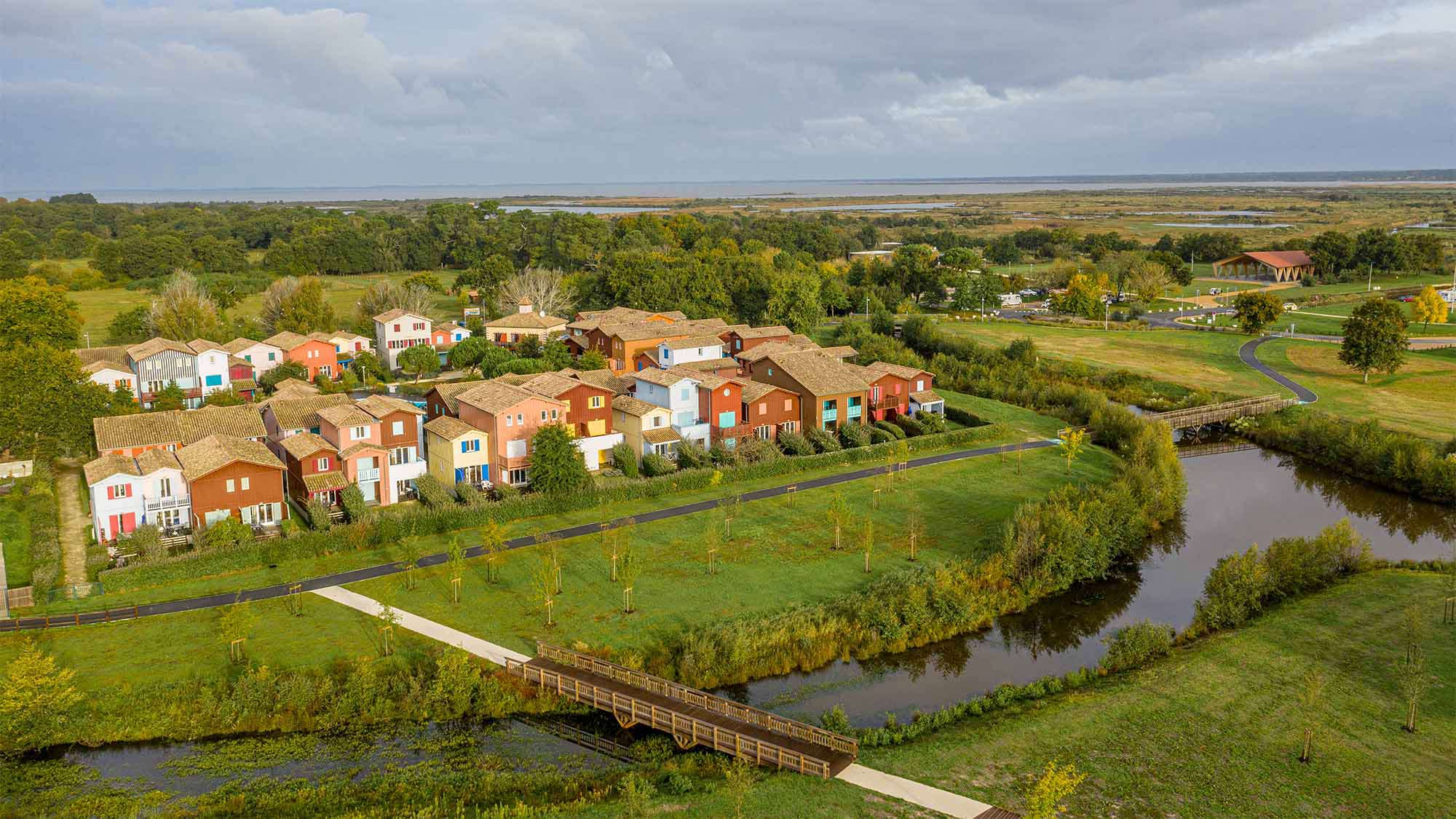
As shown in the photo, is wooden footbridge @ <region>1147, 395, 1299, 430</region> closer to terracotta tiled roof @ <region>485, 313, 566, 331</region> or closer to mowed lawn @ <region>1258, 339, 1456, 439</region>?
mowed lawn @ <region>1258, 339, 1456, 439</region>

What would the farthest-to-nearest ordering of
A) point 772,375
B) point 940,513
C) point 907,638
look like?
point 772,375
point 940,513
point 907,638

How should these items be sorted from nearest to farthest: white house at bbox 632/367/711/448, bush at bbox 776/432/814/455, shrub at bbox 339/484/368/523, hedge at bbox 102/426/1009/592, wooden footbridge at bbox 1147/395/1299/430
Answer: hedge at bbox 102/426/1009/592, shrub at bbox 339/484/368/523, white house at bbox 632/367/711/448, bush at bbox 776/432/814/455, wooden footbridge at bbox 1147/395/1299/430

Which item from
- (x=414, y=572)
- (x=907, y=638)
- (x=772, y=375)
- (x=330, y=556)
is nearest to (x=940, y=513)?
(x=907, y=638)

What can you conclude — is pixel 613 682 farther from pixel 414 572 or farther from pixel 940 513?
pixel 940 513

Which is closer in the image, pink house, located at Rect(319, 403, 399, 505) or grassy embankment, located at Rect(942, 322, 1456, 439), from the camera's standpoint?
pink house, located at Rect(319, 403, 399, 505)

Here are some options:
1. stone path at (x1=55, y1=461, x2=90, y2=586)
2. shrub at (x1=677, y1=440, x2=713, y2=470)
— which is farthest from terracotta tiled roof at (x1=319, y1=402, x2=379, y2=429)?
shrub at (x1=677, y1=440, x2=713, y2=470)

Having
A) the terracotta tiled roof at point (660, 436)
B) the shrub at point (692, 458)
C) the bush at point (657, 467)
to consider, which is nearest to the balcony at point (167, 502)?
the bush at point (657, 467)
